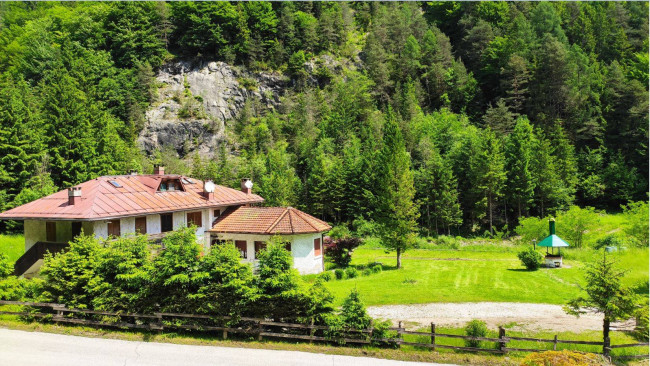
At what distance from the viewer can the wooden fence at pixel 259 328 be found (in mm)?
15141

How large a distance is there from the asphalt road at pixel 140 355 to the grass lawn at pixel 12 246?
19340mm

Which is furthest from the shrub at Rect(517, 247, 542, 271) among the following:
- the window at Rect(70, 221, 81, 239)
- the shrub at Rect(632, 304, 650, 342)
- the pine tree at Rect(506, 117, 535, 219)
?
the window at Rect(70, 221, 81, 239)

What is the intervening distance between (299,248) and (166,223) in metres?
9.69

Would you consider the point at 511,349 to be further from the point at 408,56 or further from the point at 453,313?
the point at 408,56

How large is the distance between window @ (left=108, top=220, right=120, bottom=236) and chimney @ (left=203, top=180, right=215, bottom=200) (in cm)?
743

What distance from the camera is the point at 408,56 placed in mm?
84312

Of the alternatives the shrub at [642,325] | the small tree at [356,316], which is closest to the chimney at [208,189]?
the small tree at [356,316]

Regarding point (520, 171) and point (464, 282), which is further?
point (520, 171)

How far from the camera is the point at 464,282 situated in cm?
2889

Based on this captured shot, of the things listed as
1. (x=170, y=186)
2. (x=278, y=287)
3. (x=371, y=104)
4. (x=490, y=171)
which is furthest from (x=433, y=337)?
(x=371, y=104)

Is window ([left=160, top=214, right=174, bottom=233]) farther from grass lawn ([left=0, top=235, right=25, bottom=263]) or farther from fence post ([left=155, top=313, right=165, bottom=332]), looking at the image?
fence post ([left=155, top=313, right=165, bottom=332])

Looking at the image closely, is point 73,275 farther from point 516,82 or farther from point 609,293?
point 516,82

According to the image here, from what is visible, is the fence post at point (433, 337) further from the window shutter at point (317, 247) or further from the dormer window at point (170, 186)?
the dormer window at point (170, 186)

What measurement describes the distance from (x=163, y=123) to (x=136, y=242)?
5774cm
